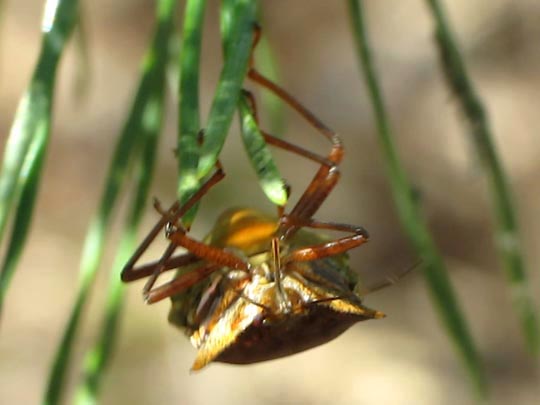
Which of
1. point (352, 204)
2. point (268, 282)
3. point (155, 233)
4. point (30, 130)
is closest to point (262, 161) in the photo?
point (30, 130)

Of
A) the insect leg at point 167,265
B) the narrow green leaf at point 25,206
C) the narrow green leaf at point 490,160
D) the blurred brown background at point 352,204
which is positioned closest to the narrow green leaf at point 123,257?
the insect leg at point 167,265

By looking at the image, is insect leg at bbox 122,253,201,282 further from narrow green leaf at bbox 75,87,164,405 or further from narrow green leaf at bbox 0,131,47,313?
narrow green leaf at bbox 0,131,47,313

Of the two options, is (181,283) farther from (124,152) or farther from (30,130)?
(30,130)

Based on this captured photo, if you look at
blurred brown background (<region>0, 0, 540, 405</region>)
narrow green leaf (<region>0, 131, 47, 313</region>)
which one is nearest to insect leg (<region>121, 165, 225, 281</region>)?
narrow green leaf (<region>0, 131, 47, 313</region>)

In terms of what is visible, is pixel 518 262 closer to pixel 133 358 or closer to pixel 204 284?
pixel 204 284

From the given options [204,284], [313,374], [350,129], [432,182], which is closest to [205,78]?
[350,129]
